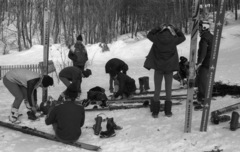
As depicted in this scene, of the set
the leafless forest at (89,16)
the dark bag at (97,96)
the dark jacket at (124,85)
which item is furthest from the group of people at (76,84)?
the leafless forest at (89,16)

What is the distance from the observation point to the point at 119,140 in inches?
167

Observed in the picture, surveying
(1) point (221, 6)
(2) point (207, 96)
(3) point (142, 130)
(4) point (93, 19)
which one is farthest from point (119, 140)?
(4) point (93, 19)

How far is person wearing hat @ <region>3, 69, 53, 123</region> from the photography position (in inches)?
196

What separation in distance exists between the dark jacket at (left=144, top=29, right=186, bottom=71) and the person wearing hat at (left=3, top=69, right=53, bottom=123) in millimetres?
1889

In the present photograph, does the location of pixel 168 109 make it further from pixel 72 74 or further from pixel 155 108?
pixel 72 74

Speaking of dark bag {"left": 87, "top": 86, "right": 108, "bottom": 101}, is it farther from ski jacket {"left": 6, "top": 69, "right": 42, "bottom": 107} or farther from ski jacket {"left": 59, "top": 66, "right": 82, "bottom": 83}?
ski jacket {"left": 6, "top": 69, "right": 42, "bottom": 107}

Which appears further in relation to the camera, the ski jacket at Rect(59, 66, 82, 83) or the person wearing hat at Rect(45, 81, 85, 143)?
the ski jacket at Rect(59, 66, 82, 83)

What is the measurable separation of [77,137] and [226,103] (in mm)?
3240

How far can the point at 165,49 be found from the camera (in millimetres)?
4750

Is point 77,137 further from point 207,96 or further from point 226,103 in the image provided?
point 226,103

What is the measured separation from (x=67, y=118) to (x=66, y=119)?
0.07ft

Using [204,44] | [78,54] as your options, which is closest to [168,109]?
[204,44]

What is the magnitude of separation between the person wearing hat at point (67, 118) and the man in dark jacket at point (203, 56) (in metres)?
2.42

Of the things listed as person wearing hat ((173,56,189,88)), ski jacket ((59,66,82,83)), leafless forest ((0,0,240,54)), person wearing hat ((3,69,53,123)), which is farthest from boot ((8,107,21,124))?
leafless forest ((0,0,240,54))
